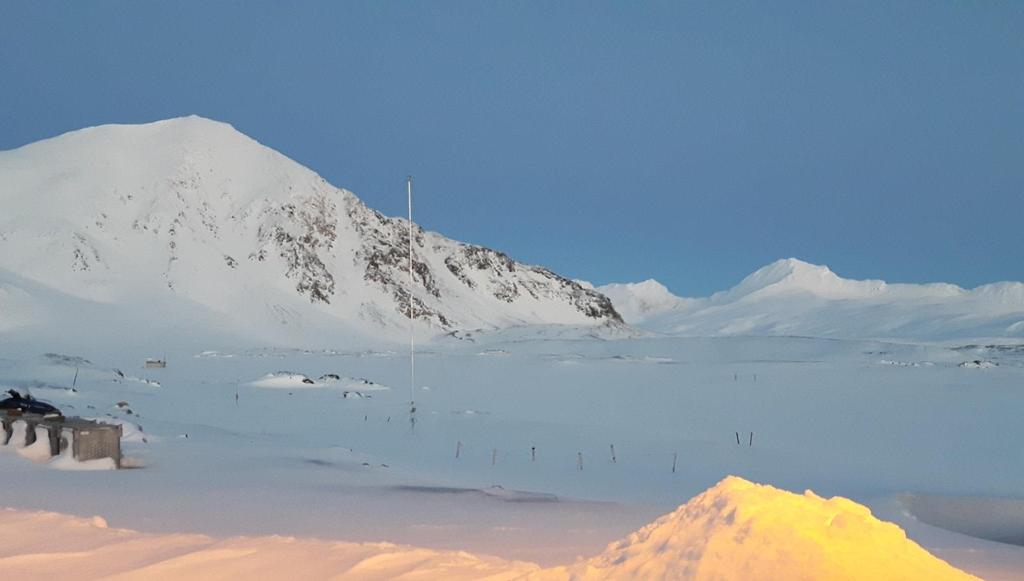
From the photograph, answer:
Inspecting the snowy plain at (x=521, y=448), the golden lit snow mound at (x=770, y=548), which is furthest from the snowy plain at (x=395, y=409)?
the golden lit snow mound at (x=770, y=548)

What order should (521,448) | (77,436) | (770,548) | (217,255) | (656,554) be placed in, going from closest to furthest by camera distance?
1. (770,548)
2. (656,554)
3. (77,436)
4. (521,448)
5. (217,255)

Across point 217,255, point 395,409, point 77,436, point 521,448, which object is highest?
point 217,255

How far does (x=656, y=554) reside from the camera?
6.36 m

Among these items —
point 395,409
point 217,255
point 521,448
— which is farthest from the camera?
point 217,255

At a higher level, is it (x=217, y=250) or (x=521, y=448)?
(x=217, y=250)

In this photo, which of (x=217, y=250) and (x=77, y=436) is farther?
(x=217, y=250)

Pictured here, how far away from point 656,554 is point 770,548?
782mm

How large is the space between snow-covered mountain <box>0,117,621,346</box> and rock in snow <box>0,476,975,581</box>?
3608 inches

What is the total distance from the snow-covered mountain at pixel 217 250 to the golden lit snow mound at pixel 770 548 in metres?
95.5

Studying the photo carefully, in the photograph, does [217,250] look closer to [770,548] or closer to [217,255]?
[217,255]

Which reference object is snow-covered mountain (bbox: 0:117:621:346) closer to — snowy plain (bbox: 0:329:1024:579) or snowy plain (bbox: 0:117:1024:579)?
snowy plain (bbox: 0:117:1024:579)

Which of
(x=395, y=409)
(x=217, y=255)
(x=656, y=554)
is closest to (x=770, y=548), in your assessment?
(x=656, y=554)

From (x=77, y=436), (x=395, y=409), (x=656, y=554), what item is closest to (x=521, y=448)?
(x=395, y=409)

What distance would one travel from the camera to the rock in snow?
592cm
